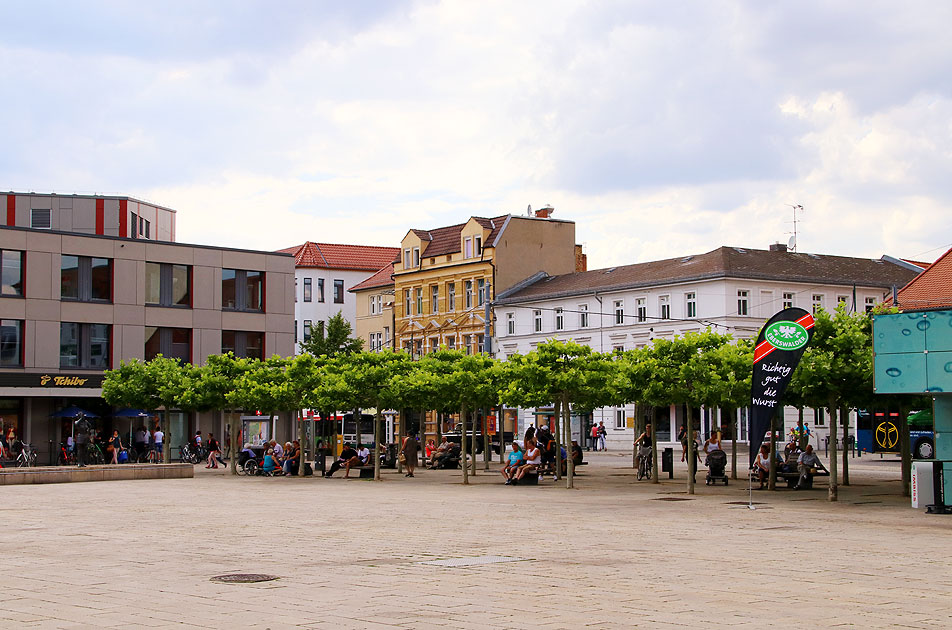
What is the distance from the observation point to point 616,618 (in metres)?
9.88

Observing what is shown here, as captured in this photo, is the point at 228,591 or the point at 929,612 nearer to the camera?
the point at 929,612

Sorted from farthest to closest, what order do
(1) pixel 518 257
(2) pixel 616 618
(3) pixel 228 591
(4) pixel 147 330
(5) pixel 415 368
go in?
(1) pixel 518 257
(4) pixel 147 330
(5) pixel 415 368
(3) pixel 228 591
(2) pixel 616 618

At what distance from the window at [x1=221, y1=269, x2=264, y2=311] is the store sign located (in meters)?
7.80

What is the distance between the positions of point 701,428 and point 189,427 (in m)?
30.1

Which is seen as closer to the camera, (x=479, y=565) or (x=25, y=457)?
(x=479, y=565)

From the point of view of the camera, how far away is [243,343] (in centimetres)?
6041

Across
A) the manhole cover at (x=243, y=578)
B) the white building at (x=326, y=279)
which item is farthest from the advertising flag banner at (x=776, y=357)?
the white building at (x=326, y=279)

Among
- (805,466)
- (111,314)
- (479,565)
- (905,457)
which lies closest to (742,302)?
(111,314)

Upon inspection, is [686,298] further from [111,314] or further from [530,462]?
[530,462]

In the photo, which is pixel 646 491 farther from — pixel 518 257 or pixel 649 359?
pixel 518 257

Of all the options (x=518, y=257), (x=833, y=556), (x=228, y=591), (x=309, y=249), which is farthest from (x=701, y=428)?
(x=228, y=591)

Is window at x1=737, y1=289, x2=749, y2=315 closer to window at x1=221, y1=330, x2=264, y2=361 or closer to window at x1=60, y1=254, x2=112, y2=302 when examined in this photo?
window at x1=221, y1=330, x2=264, y2=361

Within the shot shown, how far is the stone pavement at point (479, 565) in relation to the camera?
33.2 ft

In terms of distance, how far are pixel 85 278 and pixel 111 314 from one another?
196cm
